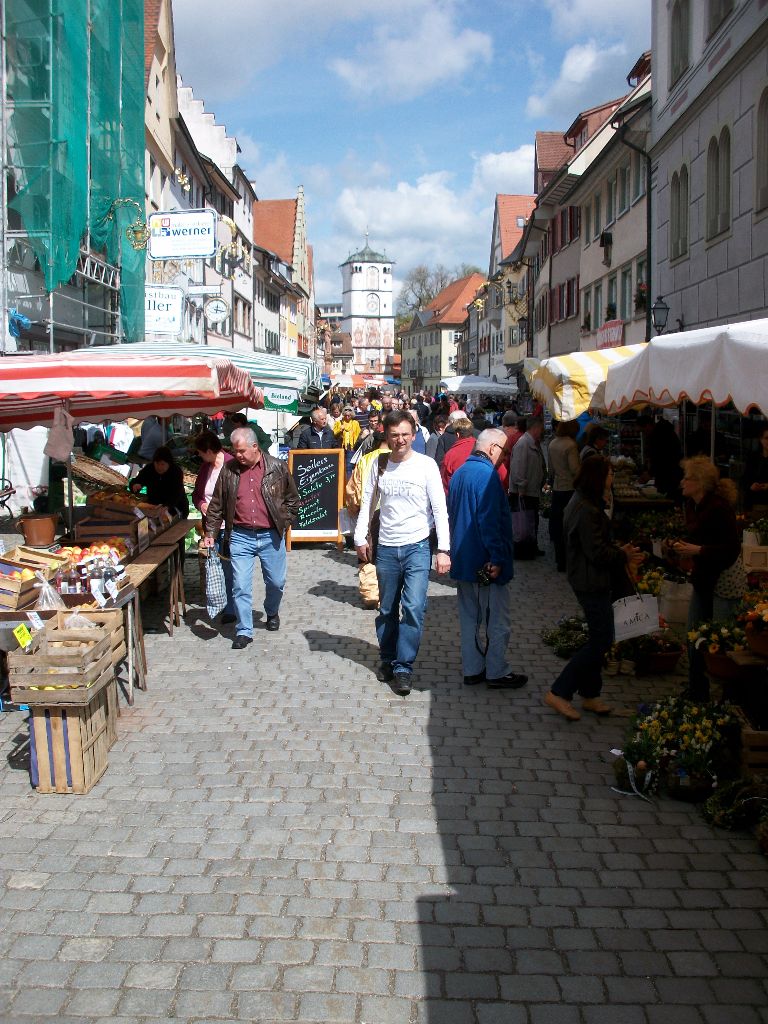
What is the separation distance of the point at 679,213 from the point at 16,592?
15179mm

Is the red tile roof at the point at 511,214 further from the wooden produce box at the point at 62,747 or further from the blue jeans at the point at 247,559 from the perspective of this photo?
the wooden produce box at the point at 62,747

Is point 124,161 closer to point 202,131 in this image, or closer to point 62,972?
point 62,972

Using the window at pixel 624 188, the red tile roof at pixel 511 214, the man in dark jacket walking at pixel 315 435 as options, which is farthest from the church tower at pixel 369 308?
the man in dark jacket walking at pixel 315 435

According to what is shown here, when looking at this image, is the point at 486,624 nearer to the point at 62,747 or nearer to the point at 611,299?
the point at 62,747

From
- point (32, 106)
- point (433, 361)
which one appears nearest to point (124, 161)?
point (32, 106)

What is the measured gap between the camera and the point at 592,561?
6133 mm

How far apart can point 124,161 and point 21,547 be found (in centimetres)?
1560

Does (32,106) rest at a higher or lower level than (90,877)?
higher

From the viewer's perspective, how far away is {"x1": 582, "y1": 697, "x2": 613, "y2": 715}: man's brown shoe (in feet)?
21.1

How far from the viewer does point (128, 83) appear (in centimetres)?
2114

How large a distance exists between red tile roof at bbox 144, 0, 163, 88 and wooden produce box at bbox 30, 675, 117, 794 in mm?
24374

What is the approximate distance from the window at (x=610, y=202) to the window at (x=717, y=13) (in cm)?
995

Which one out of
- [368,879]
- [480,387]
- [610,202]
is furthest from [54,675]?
[480,387]

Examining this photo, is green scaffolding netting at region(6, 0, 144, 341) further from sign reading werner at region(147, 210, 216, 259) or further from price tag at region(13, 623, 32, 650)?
price tag at region(13, 623, 32, 650)
